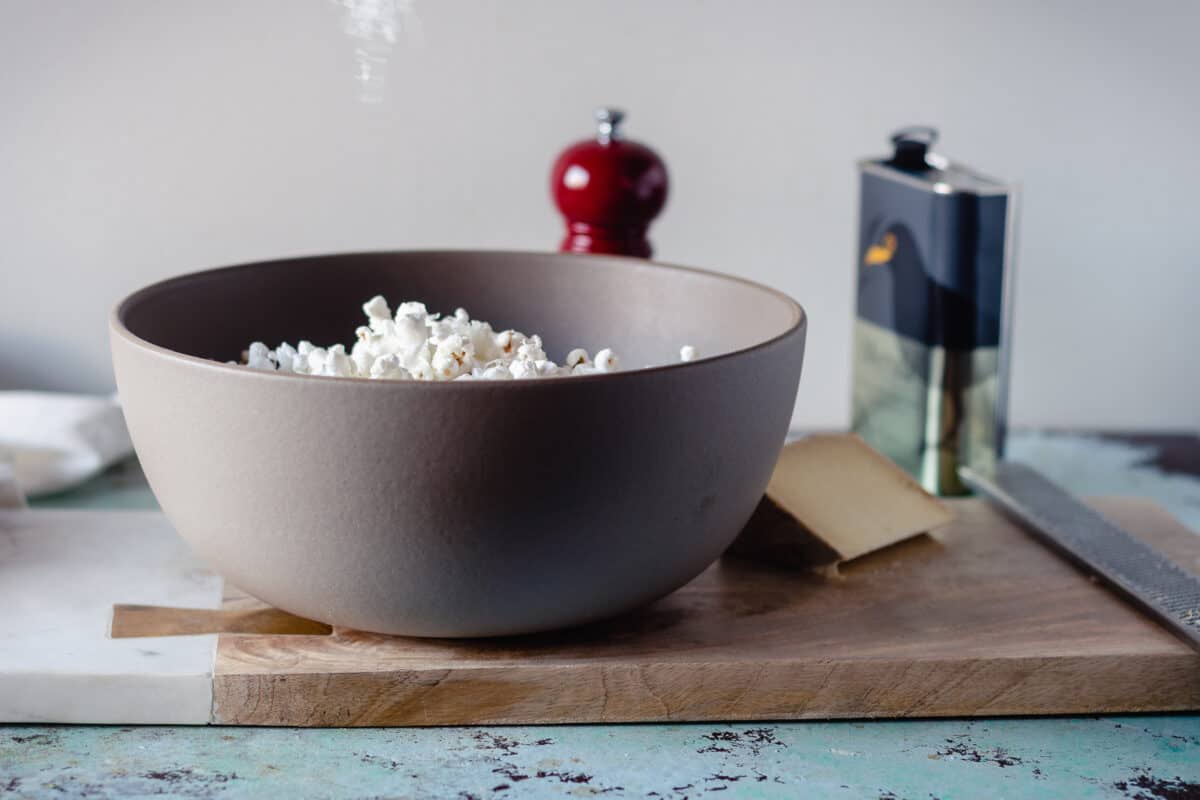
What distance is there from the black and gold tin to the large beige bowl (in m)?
0.42

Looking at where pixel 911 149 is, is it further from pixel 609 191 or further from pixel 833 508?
pixel 833 508

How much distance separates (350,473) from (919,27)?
1140 mm

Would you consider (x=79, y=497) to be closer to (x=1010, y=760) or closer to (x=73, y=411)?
(x=73, y=411)

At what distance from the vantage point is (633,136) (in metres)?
1.66

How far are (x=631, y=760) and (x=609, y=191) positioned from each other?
0.63 meters

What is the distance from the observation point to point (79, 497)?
50.2 inches

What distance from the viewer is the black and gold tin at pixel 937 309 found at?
1174 millimetres

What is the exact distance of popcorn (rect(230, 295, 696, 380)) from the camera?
2.74 feet

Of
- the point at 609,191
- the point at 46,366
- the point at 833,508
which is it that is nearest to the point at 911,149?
the point at 609,191

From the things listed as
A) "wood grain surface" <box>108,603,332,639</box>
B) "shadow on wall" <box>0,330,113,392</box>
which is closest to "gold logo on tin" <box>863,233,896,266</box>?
"wood grain surface" <box>108,603,332,639</box>

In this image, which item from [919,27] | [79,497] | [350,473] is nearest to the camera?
[350,473]

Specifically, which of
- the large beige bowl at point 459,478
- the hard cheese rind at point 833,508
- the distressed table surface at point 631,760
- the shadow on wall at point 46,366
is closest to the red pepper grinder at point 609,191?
the hard cheese rind at point 833,508

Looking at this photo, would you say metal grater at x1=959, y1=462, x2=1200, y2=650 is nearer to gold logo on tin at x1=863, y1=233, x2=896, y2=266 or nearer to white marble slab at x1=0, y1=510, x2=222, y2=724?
gold logo on tin at x1=863, y1=233, x2=896, y2=266

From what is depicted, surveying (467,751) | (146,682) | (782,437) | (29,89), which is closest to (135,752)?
(146,682)
